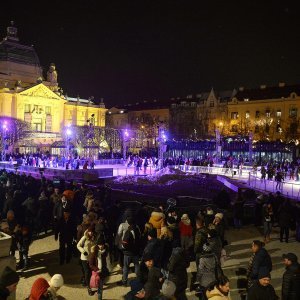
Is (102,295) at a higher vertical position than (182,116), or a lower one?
Result: lower

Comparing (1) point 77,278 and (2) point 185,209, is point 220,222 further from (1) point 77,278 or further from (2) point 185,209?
(2) point 185,209

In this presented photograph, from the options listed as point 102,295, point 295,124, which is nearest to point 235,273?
point 102,295

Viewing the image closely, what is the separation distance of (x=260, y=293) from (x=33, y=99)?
76780mm

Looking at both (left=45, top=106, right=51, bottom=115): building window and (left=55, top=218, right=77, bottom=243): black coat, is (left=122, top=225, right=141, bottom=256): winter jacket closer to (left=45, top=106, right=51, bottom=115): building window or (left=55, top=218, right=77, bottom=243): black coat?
(left=55, top=218, right=77, bottom=243): black coat

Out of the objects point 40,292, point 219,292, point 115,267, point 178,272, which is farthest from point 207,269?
point 115,267

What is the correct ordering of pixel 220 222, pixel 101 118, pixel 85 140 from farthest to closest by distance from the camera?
1. pixel 101 118
2. pixel 85 140
3. pixel 220 222

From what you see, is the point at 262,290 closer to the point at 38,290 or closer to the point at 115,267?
the point at 38,290

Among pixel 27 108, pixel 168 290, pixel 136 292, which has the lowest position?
pixel 136 292

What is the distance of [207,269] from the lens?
604 centimetres

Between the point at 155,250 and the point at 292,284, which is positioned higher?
the point at 155,250

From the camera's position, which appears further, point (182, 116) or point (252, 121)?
point (182, 116)

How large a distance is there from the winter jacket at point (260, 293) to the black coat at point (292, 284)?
0.88m

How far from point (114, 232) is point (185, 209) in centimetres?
481

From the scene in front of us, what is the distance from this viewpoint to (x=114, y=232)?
9.98 m
